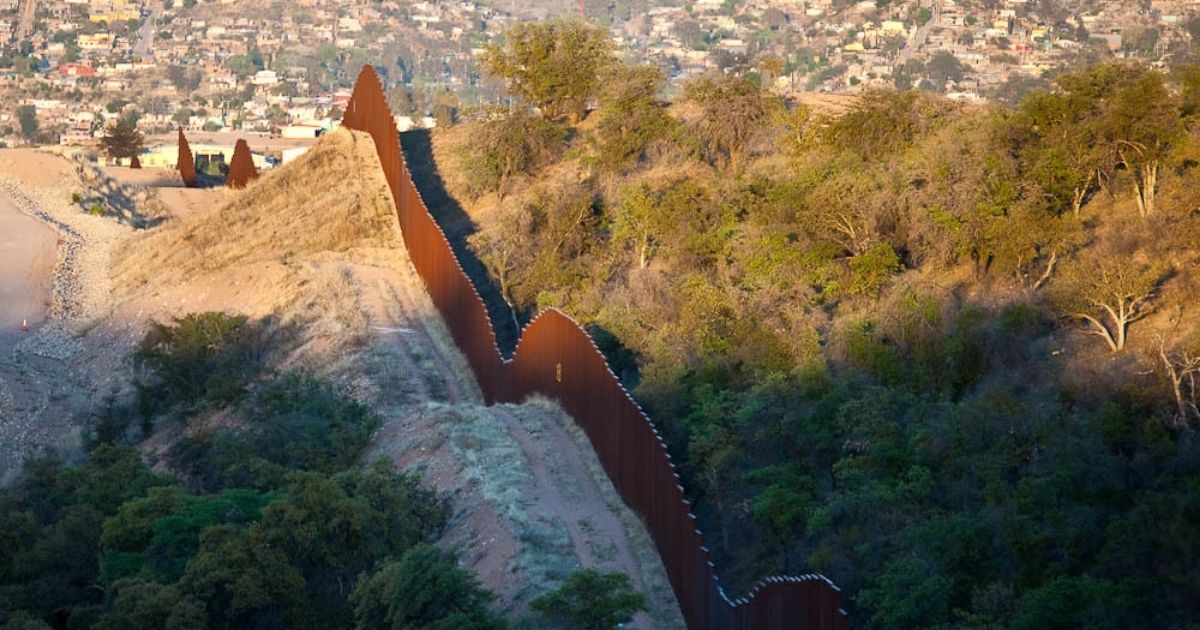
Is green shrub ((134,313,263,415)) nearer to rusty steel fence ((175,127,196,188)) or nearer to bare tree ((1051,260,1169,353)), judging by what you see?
bare tree ((1051,260,1169,353))

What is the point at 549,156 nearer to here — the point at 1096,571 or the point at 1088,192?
the point at 1088,192

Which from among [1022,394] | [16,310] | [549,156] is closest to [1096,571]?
[1022,394]

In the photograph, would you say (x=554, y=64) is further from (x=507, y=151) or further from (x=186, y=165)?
(x=186, y=165)

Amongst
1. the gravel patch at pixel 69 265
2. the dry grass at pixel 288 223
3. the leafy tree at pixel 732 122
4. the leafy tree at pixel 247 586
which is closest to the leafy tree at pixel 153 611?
the leafy tree at pixel 247 586

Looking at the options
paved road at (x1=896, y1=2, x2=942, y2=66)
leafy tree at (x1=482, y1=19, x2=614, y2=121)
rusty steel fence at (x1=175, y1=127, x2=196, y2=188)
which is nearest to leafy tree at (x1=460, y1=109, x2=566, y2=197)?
Result: leafy tree at (x1=482, y1=19, x2=614, y2=121)

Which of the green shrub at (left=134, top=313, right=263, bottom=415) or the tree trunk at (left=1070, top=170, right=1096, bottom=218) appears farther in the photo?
the green shrub at (left=134, top=313, right=263, bottom=415)

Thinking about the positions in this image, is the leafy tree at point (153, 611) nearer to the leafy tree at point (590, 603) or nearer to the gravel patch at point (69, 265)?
the leafy tree at point (590, 603)
